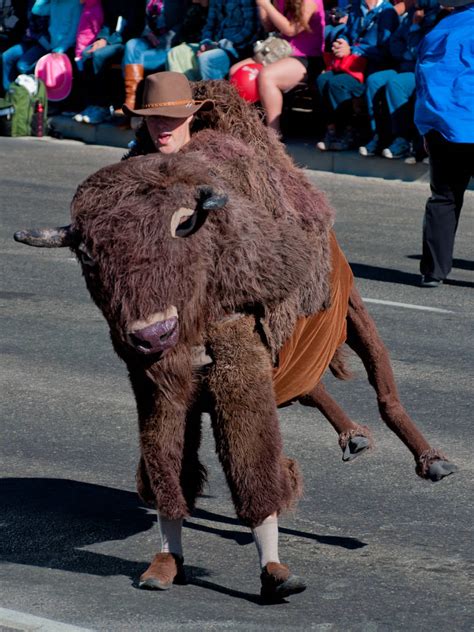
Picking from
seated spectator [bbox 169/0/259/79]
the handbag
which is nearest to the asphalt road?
the handbag

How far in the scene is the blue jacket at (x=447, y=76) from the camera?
1055cm

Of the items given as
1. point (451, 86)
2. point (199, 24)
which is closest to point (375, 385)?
point (451, 86)

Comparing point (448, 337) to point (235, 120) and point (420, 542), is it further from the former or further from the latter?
point (235, 120)

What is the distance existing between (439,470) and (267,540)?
1050 mm

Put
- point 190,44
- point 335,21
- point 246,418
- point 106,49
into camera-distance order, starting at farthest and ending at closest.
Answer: point 106,49 → point 190,44 → point 335,21 → point 246,418

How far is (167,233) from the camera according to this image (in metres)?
4.61

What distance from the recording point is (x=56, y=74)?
64.0ft

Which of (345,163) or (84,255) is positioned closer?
(84,255)

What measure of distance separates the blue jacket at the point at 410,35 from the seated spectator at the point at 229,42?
2.12m

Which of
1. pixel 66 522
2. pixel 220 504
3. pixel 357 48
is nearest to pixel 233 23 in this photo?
pixel 357 48

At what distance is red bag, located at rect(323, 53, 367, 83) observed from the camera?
52.1ft

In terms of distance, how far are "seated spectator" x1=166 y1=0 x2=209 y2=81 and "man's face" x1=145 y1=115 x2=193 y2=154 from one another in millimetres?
12148

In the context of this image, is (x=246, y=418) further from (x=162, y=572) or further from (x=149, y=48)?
(x=149, y=48)

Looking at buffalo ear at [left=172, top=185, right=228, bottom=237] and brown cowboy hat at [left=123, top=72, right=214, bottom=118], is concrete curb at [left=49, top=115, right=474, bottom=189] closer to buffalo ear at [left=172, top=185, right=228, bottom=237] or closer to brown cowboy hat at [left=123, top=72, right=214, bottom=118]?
brown cowboy hat at [left=123, top=72, right=214, bottom=118]
